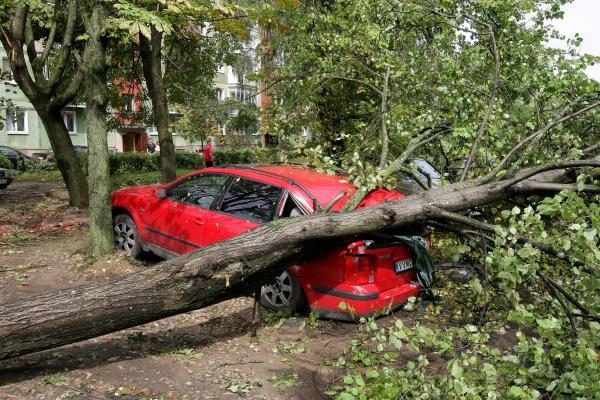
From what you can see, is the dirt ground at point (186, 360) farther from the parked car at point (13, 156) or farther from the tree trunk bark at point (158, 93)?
the parked car at point (13, 156)

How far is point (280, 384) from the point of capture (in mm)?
4352

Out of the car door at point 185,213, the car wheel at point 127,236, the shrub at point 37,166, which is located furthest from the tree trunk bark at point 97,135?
the shrub at point 37,166

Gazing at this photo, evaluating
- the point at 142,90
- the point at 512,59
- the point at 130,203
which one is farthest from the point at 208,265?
the point at 142,90

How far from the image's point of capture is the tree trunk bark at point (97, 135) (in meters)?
7.24

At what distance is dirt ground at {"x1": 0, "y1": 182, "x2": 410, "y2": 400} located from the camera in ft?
13.4

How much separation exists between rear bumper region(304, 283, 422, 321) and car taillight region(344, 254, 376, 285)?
6 centimetres

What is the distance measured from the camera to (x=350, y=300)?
5.28m

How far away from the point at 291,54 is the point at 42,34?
310 inches

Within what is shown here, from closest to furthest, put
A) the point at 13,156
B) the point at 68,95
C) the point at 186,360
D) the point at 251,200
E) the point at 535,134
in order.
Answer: the point at 186,360 < the point at 535,134 < the point at 251,200 < the point at 68,95 < the point at 13,156

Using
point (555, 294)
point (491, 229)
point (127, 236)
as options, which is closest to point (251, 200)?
point (127, 236)

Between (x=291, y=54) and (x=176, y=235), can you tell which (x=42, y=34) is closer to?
(x=291, y=54)

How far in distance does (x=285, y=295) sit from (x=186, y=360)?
1425mm

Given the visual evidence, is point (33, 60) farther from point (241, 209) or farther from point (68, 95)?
→ point (241, 209)

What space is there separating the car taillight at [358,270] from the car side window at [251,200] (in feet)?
3.44
